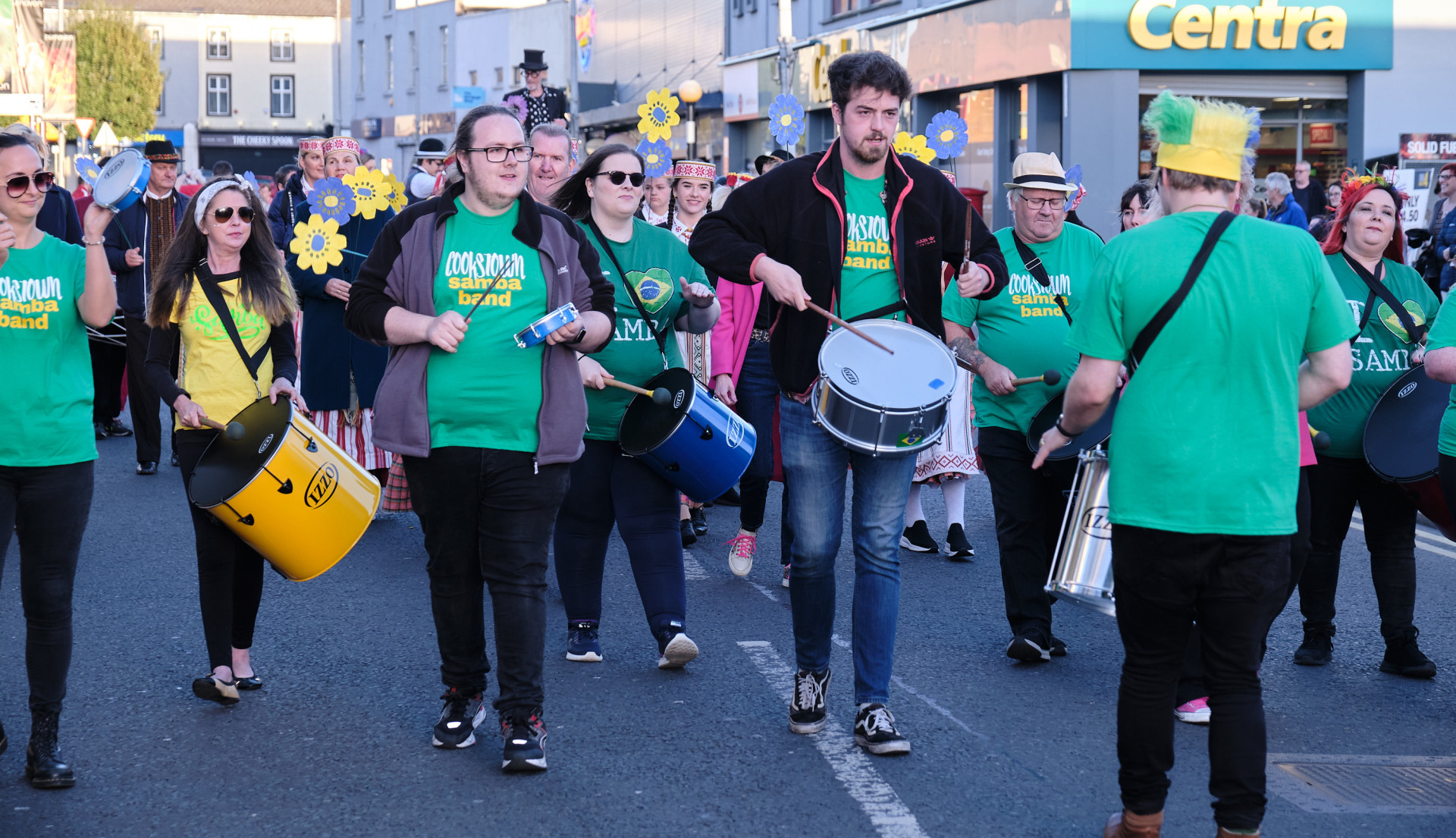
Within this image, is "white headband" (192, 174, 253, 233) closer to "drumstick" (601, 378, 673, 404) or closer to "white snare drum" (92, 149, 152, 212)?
"white snare drum" (92, 149, 152, 212)

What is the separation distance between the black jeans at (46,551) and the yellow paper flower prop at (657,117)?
155 inches

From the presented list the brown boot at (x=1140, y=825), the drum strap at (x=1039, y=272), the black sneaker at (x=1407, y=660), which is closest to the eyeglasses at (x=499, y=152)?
the drum strap at (x=1039, y=272)

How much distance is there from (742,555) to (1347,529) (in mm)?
2762

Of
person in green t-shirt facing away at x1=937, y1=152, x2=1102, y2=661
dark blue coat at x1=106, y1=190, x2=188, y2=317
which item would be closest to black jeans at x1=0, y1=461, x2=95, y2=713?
person in green t-shirt facing away at x1=937, y1=152, x2=1102, y2=661

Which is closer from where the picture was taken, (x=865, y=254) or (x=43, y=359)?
(x=43, y=359)

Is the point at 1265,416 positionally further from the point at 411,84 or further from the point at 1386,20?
the point at 411,84

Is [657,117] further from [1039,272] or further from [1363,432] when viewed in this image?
[1363,432]

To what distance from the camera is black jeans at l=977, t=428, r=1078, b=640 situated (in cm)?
592

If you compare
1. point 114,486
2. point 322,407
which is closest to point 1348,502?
point 322,407

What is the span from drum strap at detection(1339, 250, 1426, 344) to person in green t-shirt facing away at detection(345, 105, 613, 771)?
111 inches

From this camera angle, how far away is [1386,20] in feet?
69.6

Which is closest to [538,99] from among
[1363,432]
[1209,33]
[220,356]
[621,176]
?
[621,176]

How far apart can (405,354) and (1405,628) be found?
146 inches

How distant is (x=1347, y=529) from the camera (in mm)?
5891
